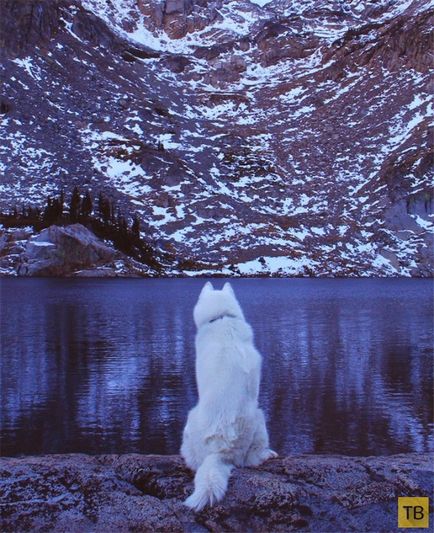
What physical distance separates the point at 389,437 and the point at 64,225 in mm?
131297

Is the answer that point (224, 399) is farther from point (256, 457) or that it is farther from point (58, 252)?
point (58, 252)

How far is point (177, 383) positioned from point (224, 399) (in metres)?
19.8

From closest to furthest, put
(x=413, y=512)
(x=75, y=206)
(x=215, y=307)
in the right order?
(x=413, y=512)
(x=215, y=307)
(x=75, y=206)

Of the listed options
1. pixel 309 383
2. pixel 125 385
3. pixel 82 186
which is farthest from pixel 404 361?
pixel 82 186

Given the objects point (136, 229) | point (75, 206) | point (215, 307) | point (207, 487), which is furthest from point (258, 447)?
point (136, 229)

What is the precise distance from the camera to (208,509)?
6.04 metres

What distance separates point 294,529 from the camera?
6.01 m

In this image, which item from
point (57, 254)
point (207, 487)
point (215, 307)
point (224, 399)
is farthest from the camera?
point (57, 254)

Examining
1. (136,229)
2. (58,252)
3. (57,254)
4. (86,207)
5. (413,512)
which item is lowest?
(413,512)

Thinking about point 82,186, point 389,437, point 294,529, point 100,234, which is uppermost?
point 82,186

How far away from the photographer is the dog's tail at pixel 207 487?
6012 millimetres

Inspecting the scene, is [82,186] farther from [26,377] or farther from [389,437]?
[389,437]

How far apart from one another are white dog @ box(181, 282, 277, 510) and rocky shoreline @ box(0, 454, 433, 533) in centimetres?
23

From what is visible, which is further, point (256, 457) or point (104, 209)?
point (104, 209)
